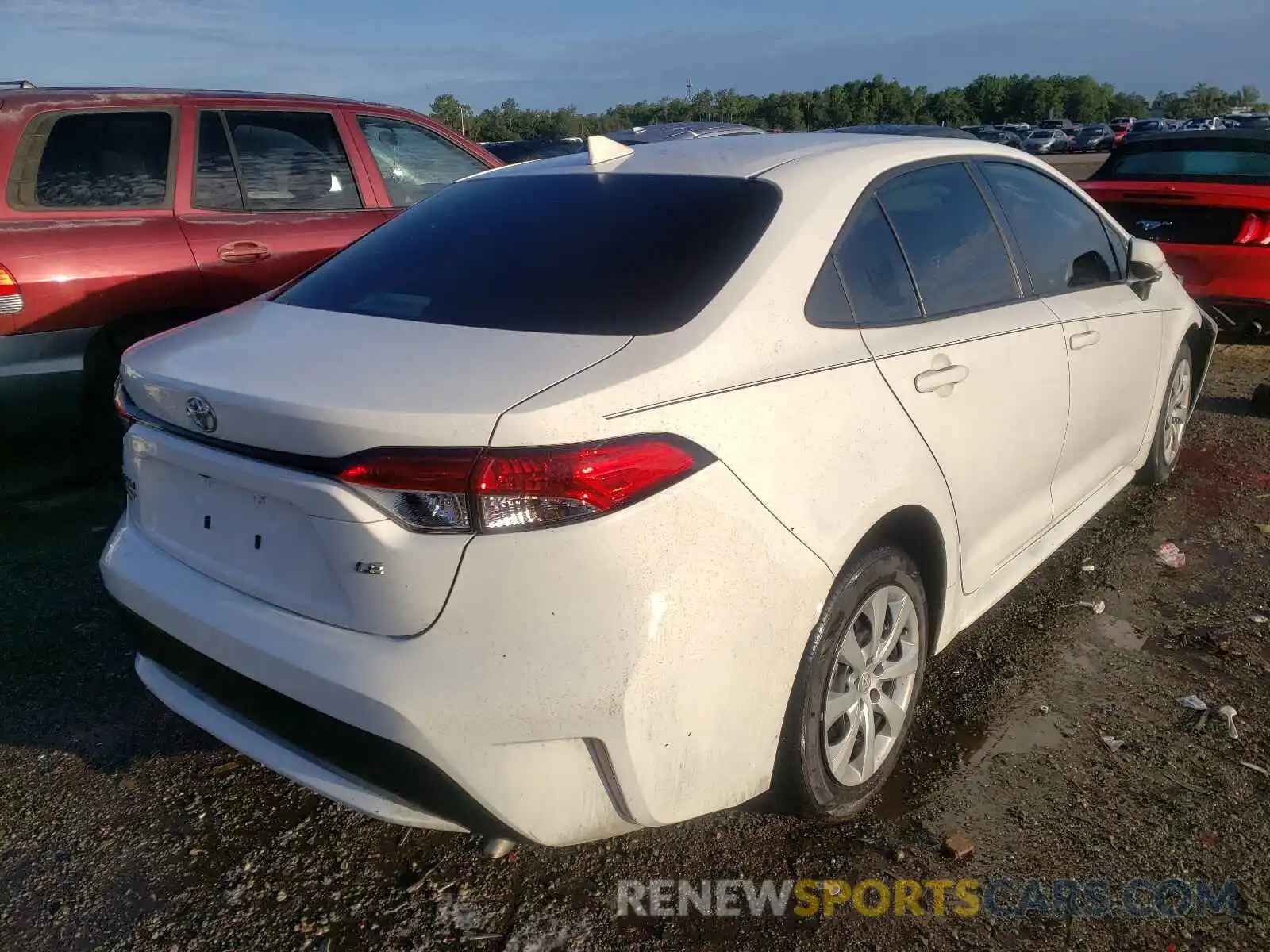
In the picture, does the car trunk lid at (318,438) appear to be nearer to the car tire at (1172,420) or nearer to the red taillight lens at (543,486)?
the red taillight lens at (543,486)

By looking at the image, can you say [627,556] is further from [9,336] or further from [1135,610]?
[9,336]

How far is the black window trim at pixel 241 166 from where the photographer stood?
195 inches

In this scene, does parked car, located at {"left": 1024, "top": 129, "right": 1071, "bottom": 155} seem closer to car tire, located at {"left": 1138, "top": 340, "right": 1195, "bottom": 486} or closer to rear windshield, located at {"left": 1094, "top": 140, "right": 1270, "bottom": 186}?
rear windshield, located at {"left": 1094, "top": 140, "right": 1270, "bottom": 186}

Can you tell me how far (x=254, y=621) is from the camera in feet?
6.95

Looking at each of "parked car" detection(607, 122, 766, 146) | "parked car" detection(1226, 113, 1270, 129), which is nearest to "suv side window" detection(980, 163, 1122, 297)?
"parked car" detection(607, 122, 766, 146)

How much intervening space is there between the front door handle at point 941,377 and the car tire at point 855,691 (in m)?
0.43

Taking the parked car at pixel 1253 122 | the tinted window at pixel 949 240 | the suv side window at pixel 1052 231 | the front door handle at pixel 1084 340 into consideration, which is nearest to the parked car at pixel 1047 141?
the parked car at pixel 1253 122

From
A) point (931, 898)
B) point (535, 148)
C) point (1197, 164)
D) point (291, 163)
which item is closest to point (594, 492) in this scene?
point (931, 898)

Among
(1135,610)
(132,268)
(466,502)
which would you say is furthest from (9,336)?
(1135,610)

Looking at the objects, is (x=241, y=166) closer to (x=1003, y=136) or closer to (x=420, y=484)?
(x=420, y=484)

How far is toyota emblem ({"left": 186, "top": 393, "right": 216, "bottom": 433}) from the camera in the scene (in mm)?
2133

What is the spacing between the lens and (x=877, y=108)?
7938cm

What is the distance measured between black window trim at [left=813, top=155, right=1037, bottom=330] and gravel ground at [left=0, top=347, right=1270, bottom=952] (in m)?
1.17

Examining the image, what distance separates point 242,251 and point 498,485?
3.62 metres
